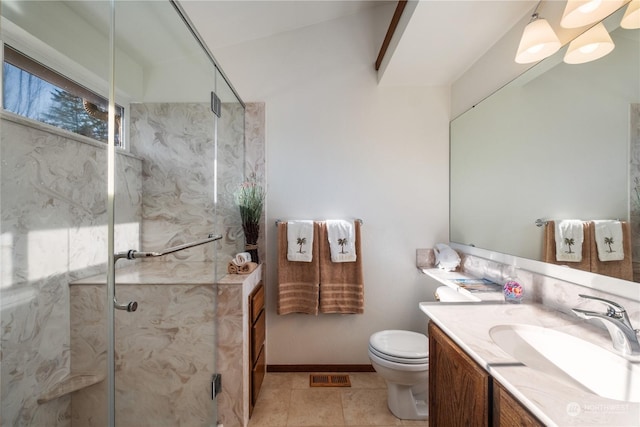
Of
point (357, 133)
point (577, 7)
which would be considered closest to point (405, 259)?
point (357, 133)

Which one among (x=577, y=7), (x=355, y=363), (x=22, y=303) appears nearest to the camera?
(x=22, y=303)

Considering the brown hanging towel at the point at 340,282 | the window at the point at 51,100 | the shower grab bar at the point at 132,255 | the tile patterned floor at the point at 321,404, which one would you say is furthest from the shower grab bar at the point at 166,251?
the tile patterned floor at the point at 321,404

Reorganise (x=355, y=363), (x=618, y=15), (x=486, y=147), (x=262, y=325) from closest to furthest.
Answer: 1. (x=618, y=15)
2. (x=486, y=147)
3. (x=262, y=325)
4. (x=355, y=363)

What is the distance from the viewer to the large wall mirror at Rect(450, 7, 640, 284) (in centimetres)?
92

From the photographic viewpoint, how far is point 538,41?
1197 mm

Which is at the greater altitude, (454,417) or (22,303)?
(22,303)

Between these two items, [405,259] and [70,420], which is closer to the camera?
[70,420]

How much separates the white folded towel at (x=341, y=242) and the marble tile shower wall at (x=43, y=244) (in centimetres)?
127

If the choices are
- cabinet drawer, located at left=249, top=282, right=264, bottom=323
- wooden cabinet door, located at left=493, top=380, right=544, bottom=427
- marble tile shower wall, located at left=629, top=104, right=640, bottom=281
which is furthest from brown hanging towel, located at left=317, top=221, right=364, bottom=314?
marble tile shower wall, located at left=629, top=104, right=640, bottom=281

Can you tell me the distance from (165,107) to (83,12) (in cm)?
42

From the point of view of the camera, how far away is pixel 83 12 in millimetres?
841

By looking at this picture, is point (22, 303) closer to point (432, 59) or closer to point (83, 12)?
point (83, 12)

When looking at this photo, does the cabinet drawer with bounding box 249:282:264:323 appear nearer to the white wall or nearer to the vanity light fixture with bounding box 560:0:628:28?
the white wall

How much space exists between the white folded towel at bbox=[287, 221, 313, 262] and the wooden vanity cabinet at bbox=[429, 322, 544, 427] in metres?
0.97
